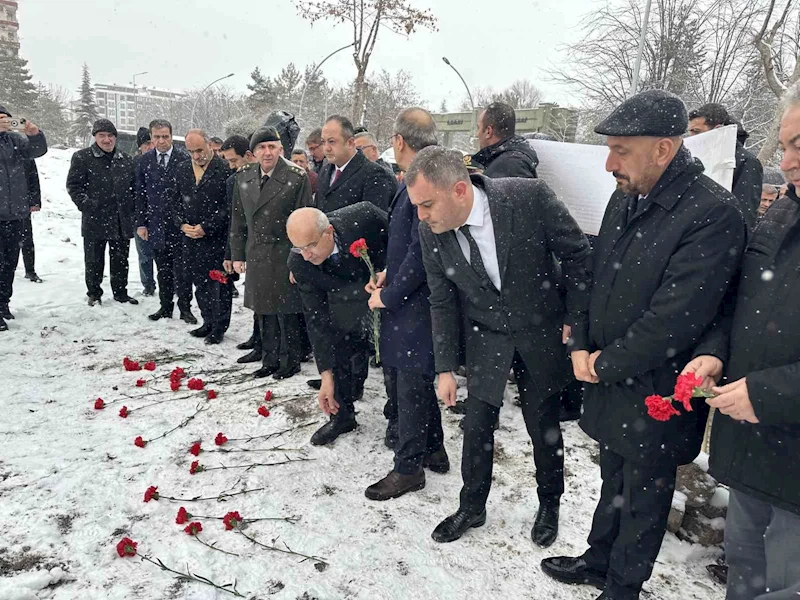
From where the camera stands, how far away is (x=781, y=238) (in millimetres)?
1800

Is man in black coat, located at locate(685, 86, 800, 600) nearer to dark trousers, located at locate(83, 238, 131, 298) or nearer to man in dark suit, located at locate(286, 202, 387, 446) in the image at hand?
man in dark suit, located at locate(286, 202, 387, 446)

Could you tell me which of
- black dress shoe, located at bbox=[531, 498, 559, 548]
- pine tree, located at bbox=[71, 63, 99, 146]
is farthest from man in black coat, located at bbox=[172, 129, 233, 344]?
pine tree, located at bbox=[71, 63, 99, 146]

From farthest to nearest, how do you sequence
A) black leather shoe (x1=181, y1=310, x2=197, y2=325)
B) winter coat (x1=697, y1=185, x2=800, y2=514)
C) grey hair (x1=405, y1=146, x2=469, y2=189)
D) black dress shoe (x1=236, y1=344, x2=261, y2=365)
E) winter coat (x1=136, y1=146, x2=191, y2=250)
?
1. black leather shoe (x1=181, y1=310, x2=197, y2=325)
2. winter coat (x1=136, y1=146, x2=191, y2=250)
3. black dress shoe (x1=236, y1=344, x2=261, y2=365)
4. grey hair (x1=405, y1=146, x2=469, y2=189)
5. winter coat (x1=697, y1=185, x2=800, y2=514)

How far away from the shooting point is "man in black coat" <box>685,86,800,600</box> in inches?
66.6

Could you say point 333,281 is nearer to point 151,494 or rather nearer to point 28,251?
point 151,494

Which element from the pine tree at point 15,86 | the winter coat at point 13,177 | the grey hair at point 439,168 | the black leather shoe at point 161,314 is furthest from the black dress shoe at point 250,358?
the pine tree at point 15,86

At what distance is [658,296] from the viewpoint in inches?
80.3

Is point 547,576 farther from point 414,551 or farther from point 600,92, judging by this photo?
point 600,92

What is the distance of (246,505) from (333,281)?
1.51m

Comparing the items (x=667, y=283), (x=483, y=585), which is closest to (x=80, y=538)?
(x=483, y=585)

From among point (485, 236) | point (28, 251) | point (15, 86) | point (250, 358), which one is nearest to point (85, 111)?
point (15, 86)

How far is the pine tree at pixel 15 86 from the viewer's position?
41719 mm

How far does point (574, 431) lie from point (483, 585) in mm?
1930

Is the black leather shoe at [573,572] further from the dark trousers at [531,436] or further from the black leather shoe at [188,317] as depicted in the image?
the black leather shoe at [188,317]
